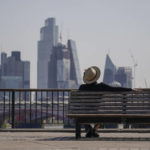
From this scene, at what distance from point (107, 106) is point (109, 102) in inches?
4.5

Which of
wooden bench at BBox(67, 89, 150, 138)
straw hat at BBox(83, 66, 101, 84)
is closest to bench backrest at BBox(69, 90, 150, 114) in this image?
wooden bench at BBox(67, 89, 150, 138)

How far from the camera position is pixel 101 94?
9938mm

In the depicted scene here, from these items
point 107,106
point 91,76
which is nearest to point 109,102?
point 107,106

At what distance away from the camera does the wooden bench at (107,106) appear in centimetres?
942

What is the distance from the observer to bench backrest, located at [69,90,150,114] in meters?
9.72

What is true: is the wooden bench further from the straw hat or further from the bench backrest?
the straw hat

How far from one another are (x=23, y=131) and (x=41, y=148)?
14.8ft

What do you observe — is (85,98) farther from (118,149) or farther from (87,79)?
(118,149)

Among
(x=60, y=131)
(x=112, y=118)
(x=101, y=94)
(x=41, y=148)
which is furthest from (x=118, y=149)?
(x=60, y=131)

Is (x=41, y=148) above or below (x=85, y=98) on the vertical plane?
below

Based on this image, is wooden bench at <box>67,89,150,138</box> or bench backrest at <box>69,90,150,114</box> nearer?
wooden bench at <box>67,89,150,138</box>

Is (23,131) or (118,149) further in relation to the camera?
(23,131)

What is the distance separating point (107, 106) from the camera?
32.1ft

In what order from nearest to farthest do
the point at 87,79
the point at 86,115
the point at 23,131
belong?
the point at 86,115 → the point at 87,79 → the point at 23,131
